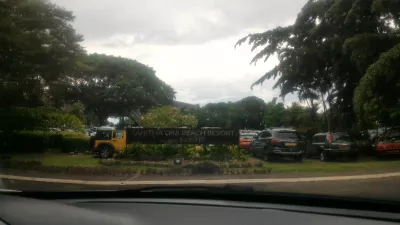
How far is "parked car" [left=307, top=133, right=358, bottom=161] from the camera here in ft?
17.9

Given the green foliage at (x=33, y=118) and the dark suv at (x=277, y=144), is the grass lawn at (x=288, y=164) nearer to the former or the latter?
the dark suv at (x=277, y=144)

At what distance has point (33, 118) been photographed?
452cm

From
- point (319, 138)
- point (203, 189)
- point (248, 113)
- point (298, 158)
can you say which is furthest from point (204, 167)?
point (319, 138)

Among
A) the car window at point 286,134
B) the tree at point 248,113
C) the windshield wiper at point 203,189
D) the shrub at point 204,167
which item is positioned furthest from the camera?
the car window at point 286,134

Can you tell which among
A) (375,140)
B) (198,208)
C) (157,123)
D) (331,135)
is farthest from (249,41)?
(198,208)

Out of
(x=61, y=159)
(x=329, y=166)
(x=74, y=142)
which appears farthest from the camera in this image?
(x=329, y=166)

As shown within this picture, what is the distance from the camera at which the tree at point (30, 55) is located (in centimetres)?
410

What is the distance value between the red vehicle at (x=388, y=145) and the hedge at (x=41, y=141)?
4.78 meters

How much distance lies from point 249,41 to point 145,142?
82.9 inches

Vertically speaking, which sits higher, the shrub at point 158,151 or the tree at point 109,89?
the tree at point 109,89

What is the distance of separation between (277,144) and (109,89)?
2838 millimetres

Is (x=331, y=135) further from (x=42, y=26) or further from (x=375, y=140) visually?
(x=42, y=26)

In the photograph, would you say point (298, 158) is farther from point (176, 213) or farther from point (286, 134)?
point (176, 213)

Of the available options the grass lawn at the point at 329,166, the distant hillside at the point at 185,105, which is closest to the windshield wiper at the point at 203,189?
the distant hillside at the point at 185,105
